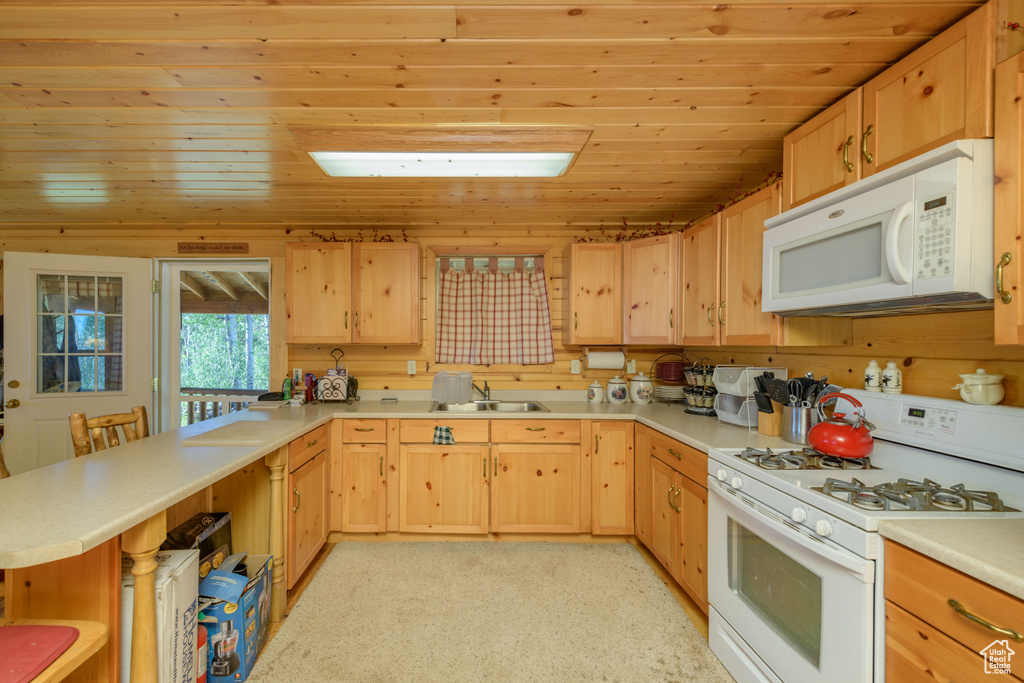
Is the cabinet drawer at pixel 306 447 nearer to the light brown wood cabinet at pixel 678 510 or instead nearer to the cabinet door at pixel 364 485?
the cabinet door at pixel 364 485

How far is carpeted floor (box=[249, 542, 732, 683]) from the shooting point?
5.65 ft

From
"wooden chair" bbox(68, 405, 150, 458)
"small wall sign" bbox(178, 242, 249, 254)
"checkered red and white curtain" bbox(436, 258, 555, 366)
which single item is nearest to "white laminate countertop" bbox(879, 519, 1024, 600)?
"checkered red and white curtain" bbox(436, 258, 555, 366)

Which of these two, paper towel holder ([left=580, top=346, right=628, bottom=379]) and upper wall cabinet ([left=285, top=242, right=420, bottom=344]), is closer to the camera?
upper wall cabinet ([left=285, top=242, right=420, bottom=344])

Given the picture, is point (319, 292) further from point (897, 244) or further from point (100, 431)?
point (897, 244)

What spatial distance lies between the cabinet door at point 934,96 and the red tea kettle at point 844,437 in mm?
874

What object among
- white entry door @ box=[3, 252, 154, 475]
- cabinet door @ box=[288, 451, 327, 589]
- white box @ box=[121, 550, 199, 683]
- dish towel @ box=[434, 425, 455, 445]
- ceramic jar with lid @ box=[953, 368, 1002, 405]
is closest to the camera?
white box @ box=[121, 550, 199, 683]

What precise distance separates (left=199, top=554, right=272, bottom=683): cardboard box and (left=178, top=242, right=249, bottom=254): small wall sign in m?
2.50

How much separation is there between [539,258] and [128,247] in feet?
10.5

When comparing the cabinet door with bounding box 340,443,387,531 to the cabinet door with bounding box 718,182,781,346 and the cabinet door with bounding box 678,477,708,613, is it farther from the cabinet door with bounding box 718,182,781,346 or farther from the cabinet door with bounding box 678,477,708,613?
the cabinet door with bounding box 718,182,781,346

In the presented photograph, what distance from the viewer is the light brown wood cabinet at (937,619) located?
853mm

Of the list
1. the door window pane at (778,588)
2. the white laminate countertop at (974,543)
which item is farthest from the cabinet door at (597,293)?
the white laminate countertop at (974,543)

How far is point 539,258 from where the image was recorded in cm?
343

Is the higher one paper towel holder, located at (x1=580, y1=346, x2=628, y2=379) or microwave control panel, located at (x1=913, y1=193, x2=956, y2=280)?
microwave control panel, located at (x1=913, y1=193, x2=956, y2=280)

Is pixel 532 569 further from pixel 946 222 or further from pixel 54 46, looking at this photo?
pixel 54 46
